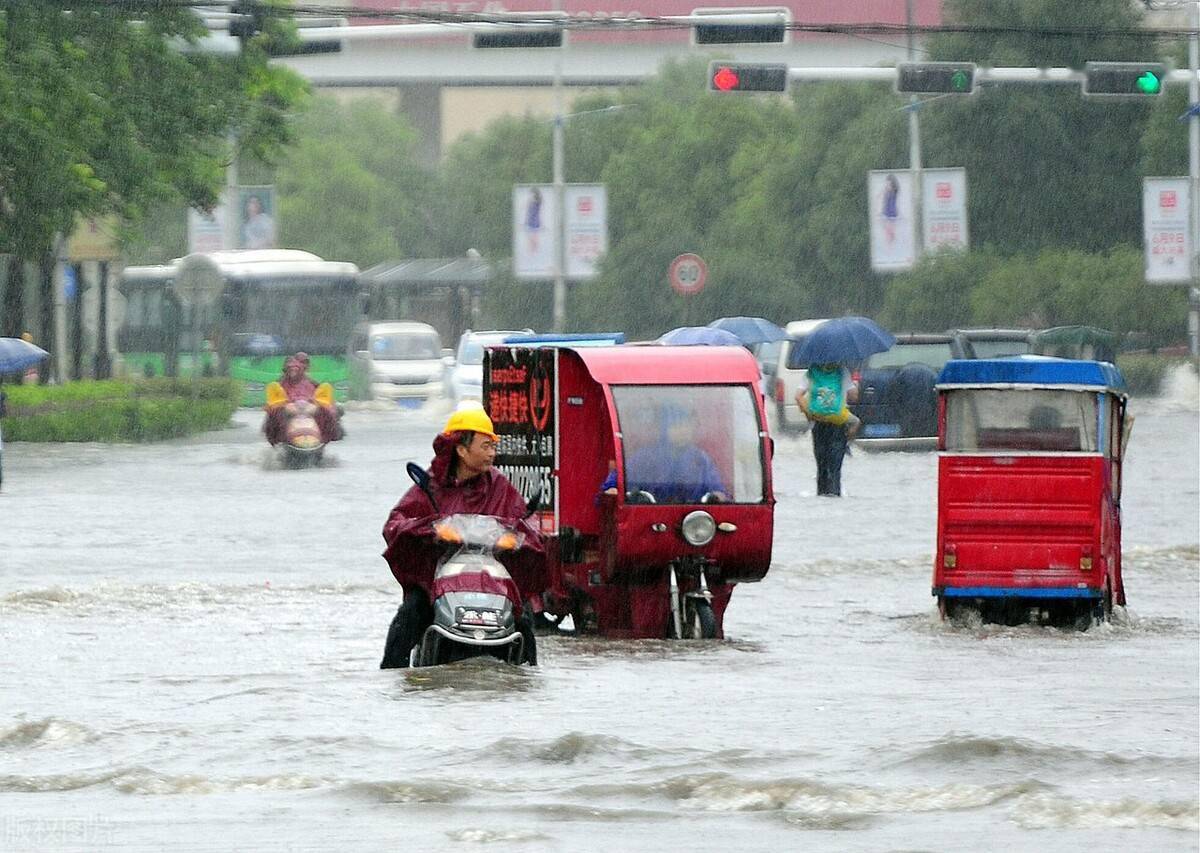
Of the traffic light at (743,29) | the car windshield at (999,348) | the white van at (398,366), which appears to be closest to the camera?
the traffic light at (743,29)

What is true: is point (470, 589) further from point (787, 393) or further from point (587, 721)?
point (787, 393)

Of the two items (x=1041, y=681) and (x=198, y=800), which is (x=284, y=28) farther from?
(x=198, y=800)

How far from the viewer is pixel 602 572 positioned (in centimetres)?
1598

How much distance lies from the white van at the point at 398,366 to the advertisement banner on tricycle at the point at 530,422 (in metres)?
39.7

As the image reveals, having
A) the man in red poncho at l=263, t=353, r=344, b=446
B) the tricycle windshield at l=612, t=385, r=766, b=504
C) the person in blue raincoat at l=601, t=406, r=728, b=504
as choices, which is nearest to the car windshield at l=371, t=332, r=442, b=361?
the man in red poncho at l=263, t=353, r=344, b=446

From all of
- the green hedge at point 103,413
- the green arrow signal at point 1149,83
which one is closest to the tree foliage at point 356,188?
the green hedge at point 103,413

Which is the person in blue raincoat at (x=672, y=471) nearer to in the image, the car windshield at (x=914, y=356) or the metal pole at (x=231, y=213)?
the car windshield at (x=914, y=356)

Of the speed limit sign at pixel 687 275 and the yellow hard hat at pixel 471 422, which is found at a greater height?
the speed limit sign at pixel 687 275

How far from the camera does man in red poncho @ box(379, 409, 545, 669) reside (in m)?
12.5

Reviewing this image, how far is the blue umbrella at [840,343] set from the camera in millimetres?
31047

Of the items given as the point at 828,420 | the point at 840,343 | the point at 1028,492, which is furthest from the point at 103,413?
the point at 1028,492

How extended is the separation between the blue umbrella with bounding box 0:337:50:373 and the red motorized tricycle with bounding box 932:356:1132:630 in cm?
1611

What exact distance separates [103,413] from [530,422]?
83.1 feet

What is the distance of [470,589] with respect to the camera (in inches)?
491
